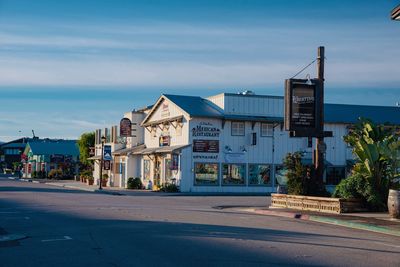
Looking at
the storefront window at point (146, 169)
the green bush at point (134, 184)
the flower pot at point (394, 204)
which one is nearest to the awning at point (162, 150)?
the storefront window at point (146, 169)

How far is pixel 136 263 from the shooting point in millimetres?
10258

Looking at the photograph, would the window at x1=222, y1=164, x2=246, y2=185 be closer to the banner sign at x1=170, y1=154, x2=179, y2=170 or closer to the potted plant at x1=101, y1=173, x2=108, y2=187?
the banner sign at x1=170, y1=154, x2=179, y2=170

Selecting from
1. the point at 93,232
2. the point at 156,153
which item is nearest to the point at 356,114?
the point at 156,153

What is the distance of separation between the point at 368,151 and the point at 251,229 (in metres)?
8.71

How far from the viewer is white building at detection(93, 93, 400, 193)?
1737 inches

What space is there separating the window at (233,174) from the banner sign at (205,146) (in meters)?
1.55

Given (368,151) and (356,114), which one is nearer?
(368,151)

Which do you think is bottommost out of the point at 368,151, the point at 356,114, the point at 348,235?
the point at 348,235

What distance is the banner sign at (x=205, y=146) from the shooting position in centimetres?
4397

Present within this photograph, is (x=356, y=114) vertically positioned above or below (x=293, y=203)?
above

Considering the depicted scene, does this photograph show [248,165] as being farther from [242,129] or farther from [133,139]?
[133,139]

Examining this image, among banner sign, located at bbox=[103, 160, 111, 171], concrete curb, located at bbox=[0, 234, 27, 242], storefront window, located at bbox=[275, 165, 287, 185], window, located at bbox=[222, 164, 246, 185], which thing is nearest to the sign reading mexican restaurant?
window, located at bbox=[222, 164, 246, 185]

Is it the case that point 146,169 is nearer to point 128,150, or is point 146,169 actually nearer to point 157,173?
point 157,173

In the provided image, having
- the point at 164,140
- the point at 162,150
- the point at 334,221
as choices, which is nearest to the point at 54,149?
the point at 164,140
